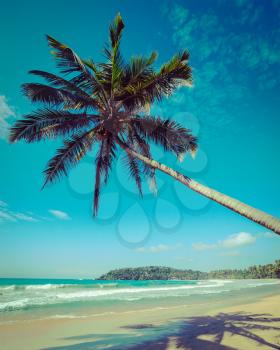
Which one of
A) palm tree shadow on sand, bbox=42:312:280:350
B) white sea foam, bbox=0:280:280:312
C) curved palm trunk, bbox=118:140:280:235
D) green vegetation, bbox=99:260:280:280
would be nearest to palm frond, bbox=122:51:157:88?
curved palm trunk, bbox=118:140:280:235

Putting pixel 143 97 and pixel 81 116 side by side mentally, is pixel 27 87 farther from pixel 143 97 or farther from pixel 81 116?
pixel 143 97

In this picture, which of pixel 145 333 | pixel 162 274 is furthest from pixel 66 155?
pixel 162 274

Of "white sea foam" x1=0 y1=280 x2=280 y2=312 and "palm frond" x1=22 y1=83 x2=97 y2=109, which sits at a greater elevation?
"palm frond" x1=22 y1=83 x2=97 y2=109

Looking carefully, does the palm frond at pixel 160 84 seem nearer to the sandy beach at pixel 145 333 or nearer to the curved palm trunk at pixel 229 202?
the curved palm trunk at pixel 229 202

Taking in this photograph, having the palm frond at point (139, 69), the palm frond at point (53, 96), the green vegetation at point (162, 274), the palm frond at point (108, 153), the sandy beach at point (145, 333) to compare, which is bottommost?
the sandy beach at point (145, 333)

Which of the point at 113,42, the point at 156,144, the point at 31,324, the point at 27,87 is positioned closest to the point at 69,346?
the point at 31,324

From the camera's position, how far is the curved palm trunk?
384cm

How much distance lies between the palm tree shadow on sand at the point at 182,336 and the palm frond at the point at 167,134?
5176 millimetres

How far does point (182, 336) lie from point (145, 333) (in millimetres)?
1196

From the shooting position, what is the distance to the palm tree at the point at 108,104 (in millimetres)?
6820

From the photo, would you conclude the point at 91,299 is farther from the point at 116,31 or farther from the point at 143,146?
the point at 116,31

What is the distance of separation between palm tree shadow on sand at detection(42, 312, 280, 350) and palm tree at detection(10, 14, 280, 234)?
4.69 m

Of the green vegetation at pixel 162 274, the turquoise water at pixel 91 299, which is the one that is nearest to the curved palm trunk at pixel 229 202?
the turquoise water at pixel 91 299

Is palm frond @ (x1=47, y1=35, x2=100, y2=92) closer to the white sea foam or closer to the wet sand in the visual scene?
the wet sand
